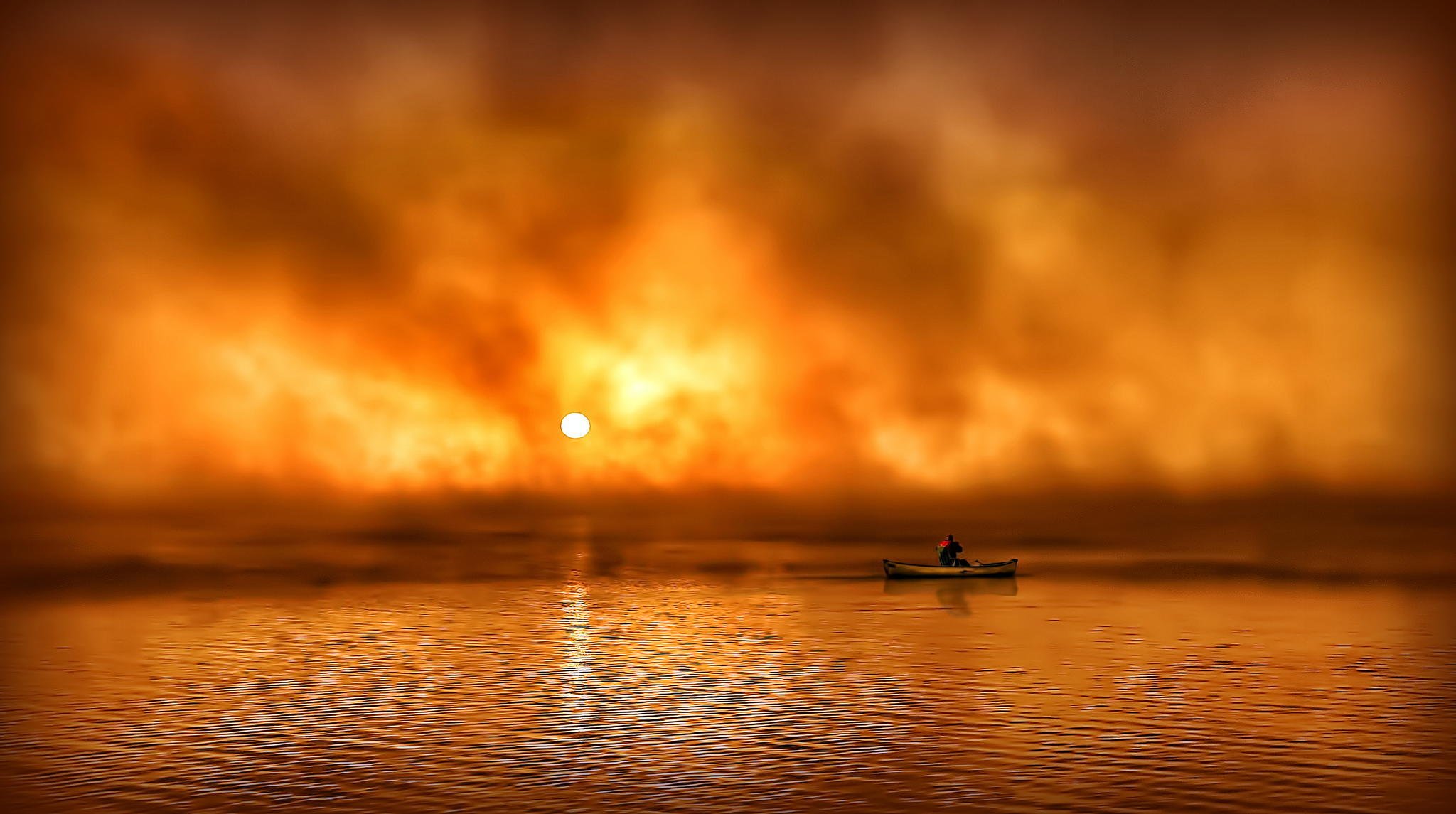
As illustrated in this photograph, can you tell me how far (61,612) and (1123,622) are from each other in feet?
292

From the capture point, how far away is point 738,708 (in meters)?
63.2

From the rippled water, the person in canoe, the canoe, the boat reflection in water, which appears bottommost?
the rippled water

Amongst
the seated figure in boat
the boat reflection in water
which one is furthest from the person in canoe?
the boat reflection in water

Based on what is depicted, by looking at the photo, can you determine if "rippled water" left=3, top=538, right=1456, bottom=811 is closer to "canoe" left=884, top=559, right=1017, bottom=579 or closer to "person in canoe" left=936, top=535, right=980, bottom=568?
"canoe" left=884, top=559, right=1017, bottom=579

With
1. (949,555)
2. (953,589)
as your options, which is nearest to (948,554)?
(949,555)

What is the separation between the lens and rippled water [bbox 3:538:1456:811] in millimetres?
47344

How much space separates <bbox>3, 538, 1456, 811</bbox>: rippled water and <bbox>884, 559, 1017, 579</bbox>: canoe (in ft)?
54.2

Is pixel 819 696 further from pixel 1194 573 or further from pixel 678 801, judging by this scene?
pixel 1194 573

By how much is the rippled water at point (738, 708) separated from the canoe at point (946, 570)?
16.5m

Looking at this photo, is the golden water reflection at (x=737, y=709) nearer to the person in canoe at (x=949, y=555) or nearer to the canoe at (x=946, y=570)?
the canoe at (x=946, y=570)

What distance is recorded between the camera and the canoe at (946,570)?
429ft

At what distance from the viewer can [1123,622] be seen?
101 metres

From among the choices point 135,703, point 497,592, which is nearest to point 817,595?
point 497,592

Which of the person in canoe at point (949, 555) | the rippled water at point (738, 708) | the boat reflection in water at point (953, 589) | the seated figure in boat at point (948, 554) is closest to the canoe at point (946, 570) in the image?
the person in canoe at point (949, 555)
